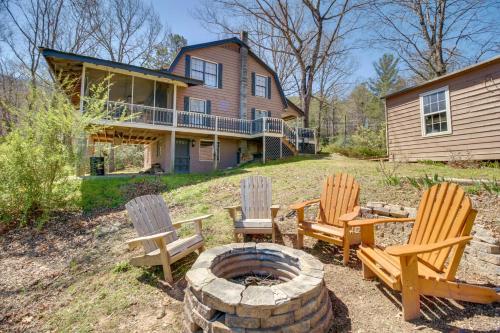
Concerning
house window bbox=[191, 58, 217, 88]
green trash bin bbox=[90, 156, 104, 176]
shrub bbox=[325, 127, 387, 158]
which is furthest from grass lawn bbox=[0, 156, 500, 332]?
house window bbox=[191, 58, 217, 88]

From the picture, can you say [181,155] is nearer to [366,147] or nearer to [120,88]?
[120,88]

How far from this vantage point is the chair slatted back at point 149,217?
335 centimetres

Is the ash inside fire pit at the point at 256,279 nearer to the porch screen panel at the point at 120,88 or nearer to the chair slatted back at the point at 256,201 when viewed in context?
the chair slatted back at the point at 256,201

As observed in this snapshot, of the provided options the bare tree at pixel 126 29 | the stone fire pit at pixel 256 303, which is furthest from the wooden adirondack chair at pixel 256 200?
the bare tree at pixel 126 29

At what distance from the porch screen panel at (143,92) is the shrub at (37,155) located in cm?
770

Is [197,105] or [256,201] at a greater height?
[197,105]

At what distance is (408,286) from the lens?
2170 mm

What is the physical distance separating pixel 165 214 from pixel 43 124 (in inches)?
147

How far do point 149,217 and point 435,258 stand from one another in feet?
11.3

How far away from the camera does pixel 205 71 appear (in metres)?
14.4

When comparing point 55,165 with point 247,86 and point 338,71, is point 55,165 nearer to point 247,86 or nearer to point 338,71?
point 247,86

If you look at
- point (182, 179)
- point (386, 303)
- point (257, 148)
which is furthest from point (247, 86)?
point (386, 303)

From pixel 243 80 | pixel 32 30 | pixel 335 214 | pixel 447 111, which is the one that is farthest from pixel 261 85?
pixel 32 30

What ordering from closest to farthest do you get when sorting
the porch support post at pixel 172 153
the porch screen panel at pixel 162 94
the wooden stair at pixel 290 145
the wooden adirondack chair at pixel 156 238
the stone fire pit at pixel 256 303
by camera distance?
the stone fire pit at pixel 256 303 < the wooden adirondack chair at pixel 156 238 < the porch support post at pixel 172 153 < the porch screen panel at pixel 162 94 < the wooden stair at pixel 290 145
